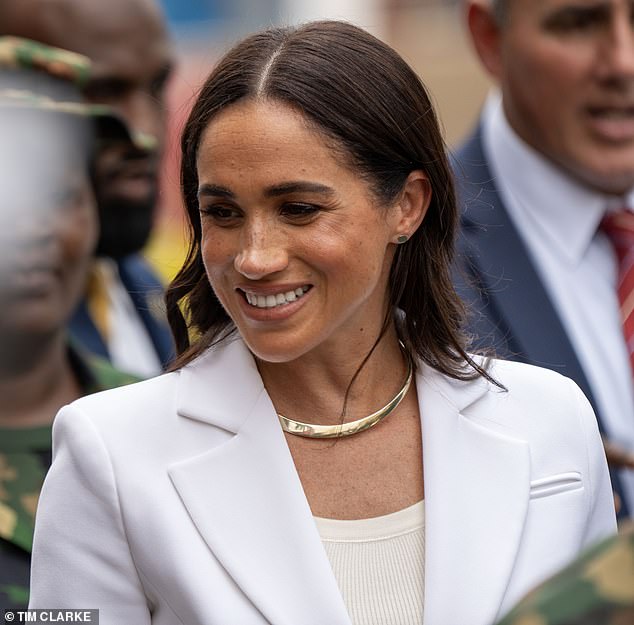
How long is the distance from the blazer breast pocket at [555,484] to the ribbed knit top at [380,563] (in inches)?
8.6

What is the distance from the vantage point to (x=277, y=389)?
253 cm

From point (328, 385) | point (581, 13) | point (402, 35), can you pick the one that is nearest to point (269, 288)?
point (328, 385)

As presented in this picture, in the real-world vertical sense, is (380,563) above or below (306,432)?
below

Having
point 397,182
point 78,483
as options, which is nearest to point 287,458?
point 78,483

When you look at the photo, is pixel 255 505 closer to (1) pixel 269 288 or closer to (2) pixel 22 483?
(1) pixel 269 288

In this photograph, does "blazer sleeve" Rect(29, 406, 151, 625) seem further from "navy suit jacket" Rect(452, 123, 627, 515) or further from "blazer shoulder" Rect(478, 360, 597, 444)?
"navy suit jacket" Rect(452, 123, 627, 515)

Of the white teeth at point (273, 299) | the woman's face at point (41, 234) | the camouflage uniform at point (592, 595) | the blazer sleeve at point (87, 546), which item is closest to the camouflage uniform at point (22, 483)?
the woman's face at point (41, 234)

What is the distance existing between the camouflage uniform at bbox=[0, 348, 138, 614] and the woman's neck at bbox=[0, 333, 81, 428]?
0.19 feet

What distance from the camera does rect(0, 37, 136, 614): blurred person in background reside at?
334 cm

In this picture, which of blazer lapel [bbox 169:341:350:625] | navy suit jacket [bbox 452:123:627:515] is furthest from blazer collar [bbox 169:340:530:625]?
navy suit jacket [bbox 452:123:627:515]

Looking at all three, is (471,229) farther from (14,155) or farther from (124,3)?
(124,3)

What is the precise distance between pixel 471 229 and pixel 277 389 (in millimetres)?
902

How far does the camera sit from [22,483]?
3166 millimetres

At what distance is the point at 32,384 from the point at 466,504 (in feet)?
4.62
